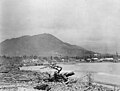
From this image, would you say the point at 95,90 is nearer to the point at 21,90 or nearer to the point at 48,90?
the point at 48,90

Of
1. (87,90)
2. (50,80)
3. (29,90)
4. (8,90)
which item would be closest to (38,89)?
(29,90)

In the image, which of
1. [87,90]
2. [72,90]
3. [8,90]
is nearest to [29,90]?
[8,90]

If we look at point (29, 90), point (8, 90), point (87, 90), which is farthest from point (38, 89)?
point (87, 90)

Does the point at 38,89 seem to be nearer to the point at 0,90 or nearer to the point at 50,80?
the point at 0,90

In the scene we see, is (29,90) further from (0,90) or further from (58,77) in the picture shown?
(58,77)

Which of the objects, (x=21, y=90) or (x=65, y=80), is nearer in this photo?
(x=21, y=90)

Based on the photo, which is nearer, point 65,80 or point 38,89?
point 38,89

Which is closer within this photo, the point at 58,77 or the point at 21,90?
the point at 21,90
